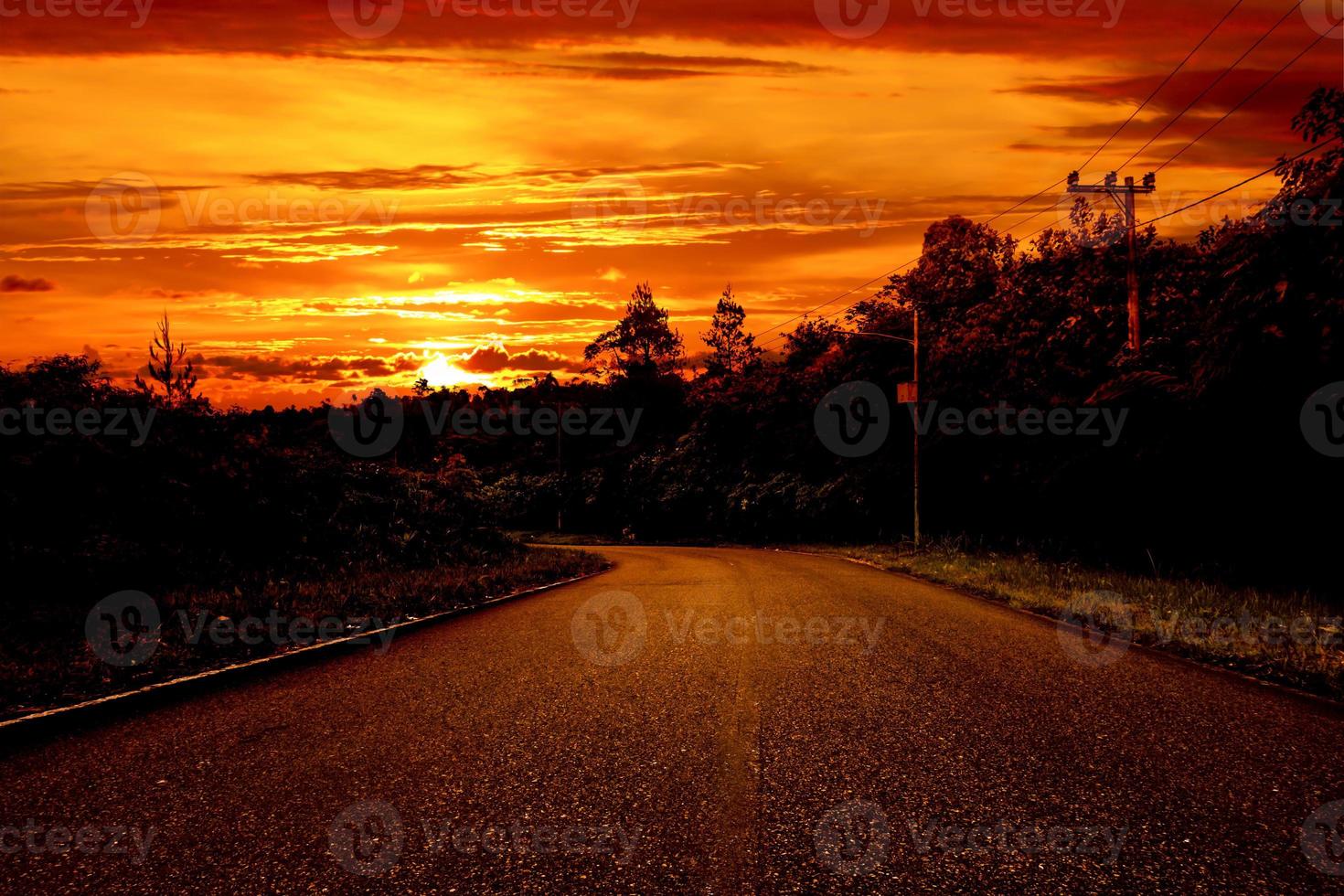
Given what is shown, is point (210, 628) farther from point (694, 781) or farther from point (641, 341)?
point (641, 341)

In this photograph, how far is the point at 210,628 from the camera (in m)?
10.3

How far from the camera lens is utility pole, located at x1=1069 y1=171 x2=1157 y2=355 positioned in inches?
977

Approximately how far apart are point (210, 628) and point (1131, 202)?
26232 millimetres

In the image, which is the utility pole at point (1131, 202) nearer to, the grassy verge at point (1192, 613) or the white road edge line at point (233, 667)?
the grassy verge at point (1192, 613)

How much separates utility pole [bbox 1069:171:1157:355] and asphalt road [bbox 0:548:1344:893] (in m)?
17.6

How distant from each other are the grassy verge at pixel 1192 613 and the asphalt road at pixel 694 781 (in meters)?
0.70

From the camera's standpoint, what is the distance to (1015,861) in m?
4.32

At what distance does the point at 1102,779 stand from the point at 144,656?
26.9 ft

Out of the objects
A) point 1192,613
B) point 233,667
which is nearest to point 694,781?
point 233,667

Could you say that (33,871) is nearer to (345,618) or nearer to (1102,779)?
(1102,779)

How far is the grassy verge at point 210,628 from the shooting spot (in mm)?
7891

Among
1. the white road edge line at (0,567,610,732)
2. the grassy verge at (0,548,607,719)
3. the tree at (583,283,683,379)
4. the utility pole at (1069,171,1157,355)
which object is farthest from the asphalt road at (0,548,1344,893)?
the tree at (583,283,683,379)

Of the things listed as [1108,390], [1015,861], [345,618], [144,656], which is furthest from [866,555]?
[1015,861]

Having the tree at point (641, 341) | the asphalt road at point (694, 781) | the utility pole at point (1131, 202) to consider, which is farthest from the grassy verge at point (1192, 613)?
the tree at point (641, 341)
